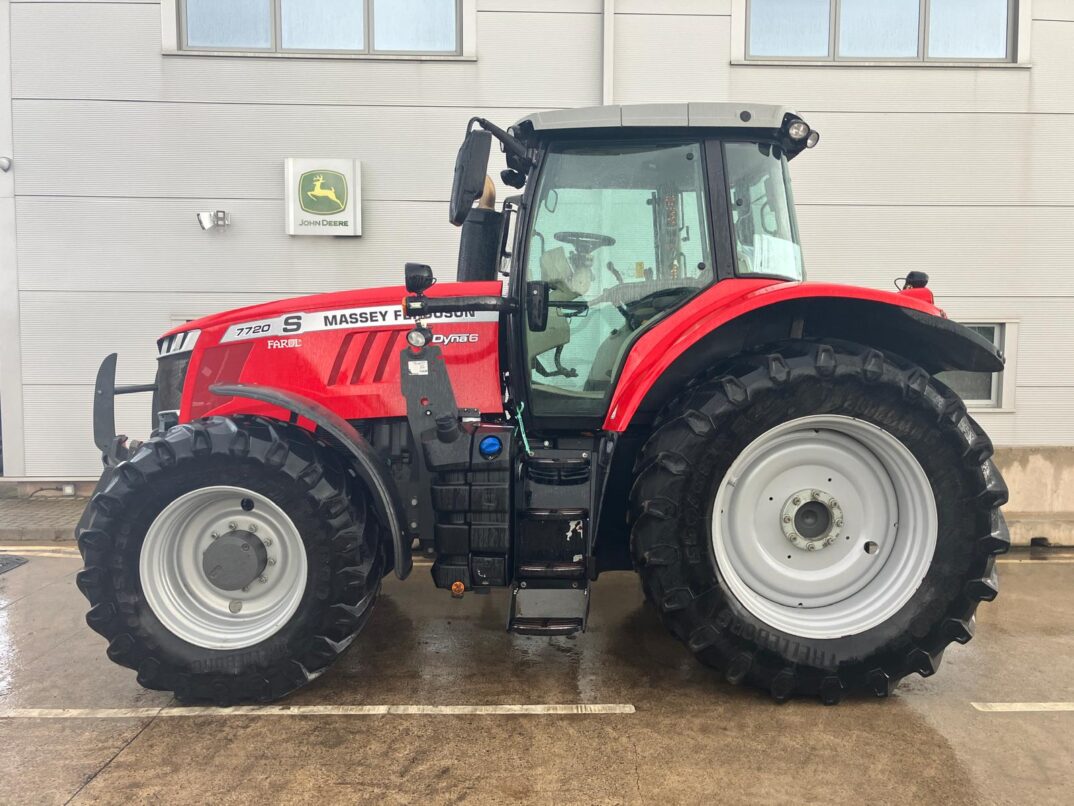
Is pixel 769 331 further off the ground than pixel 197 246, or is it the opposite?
pixel 197 246

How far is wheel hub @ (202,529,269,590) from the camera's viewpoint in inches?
106

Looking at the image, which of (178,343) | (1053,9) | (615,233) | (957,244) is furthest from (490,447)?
(1053,9)

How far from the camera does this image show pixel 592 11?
599 cm

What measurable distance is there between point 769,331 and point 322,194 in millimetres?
4548

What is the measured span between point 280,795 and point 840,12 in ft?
23.3

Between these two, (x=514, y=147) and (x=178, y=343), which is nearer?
(x=514, y=147)

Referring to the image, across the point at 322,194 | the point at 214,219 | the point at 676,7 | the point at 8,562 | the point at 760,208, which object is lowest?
the point at 8,562

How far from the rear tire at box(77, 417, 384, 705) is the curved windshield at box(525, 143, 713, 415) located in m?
1.08

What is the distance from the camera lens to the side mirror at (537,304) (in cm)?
278

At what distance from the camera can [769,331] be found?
2842 millimetres

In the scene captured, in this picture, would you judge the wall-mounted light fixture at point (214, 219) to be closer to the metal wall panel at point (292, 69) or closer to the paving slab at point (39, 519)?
the metal wall panel at point (292, 69)

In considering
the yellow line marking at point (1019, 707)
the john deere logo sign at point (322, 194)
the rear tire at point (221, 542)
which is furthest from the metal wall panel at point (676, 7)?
the yellow line marking at point (1019, 707)

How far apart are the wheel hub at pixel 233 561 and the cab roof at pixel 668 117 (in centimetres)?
202

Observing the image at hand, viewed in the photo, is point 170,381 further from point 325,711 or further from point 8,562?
point 8,562
